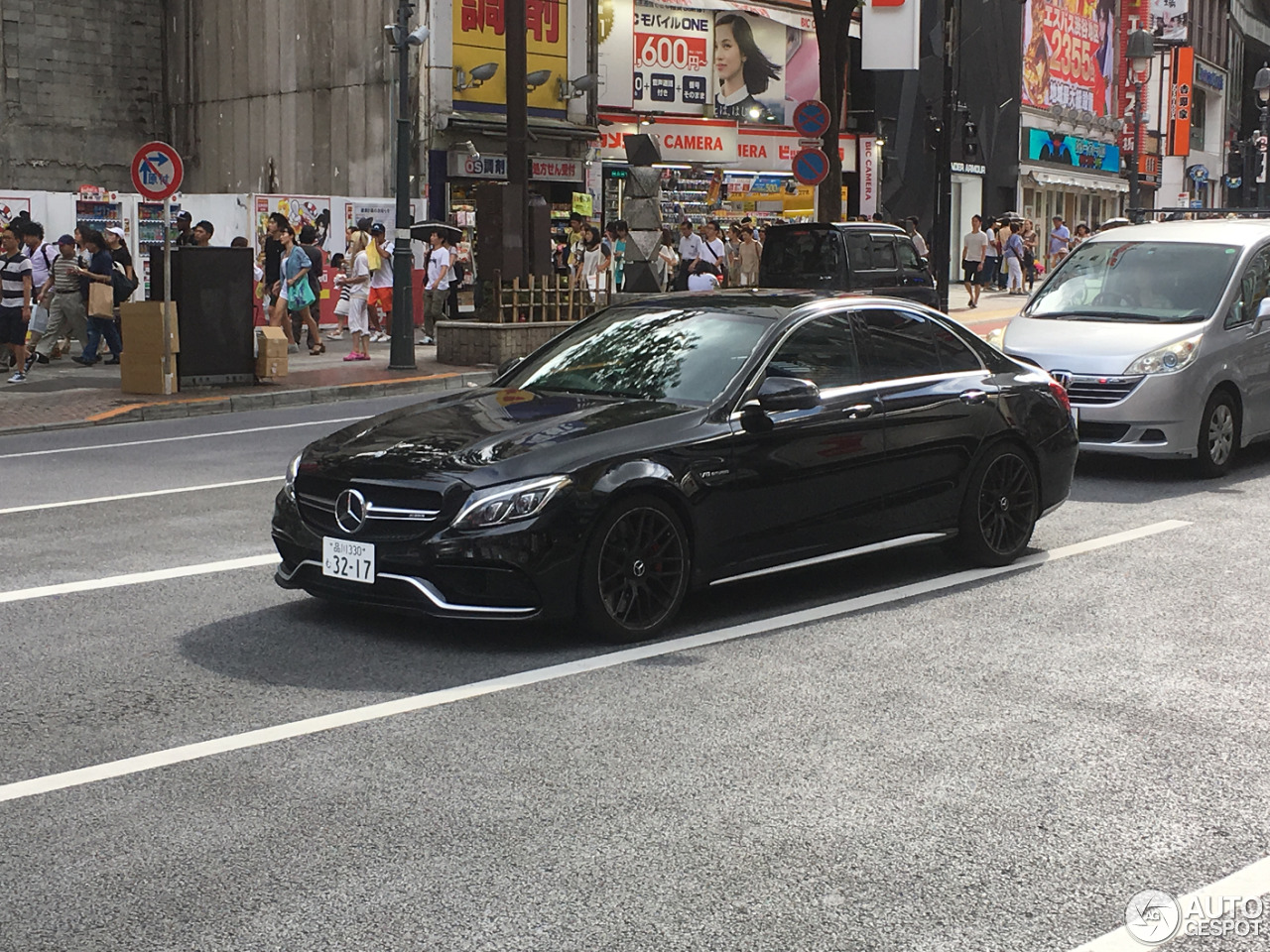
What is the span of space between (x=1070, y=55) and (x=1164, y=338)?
2100 inches

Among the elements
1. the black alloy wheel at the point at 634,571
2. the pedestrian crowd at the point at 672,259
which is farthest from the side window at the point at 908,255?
the black alloy wheel at the point at 634,571

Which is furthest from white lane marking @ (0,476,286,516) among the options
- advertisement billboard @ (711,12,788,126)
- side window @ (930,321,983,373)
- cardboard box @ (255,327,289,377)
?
advertisement billboard @ (711,12,788,126)

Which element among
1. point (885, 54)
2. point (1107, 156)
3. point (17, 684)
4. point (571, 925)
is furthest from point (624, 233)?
point (1107, 156)

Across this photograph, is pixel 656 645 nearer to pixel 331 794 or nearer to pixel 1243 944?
pixel 331 794

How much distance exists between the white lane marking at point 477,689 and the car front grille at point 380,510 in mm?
768

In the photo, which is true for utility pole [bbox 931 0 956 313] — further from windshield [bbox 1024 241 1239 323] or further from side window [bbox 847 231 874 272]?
windshield [bbox 1024 241 1239 323]

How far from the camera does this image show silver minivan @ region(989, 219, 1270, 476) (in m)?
11.8

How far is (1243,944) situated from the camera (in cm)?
398

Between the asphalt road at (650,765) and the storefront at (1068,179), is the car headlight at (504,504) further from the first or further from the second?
the storefront at (1068,179)

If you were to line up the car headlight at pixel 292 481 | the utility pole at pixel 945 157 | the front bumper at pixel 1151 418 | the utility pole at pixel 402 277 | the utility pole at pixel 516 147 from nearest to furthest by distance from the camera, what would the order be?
the car headlight at pixel 292 481
the front bumper at pixel 1151 418
the utility pole at pixel 402 277
the utility pole at pixel 516 147
the utility pole at pixel 945 157

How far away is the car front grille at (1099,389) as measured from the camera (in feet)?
38.5

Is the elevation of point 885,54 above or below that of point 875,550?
above

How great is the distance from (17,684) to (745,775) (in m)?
2.85

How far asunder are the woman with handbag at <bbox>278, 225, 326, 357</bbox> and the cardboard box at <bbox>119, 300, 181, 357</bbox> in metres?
5.04
